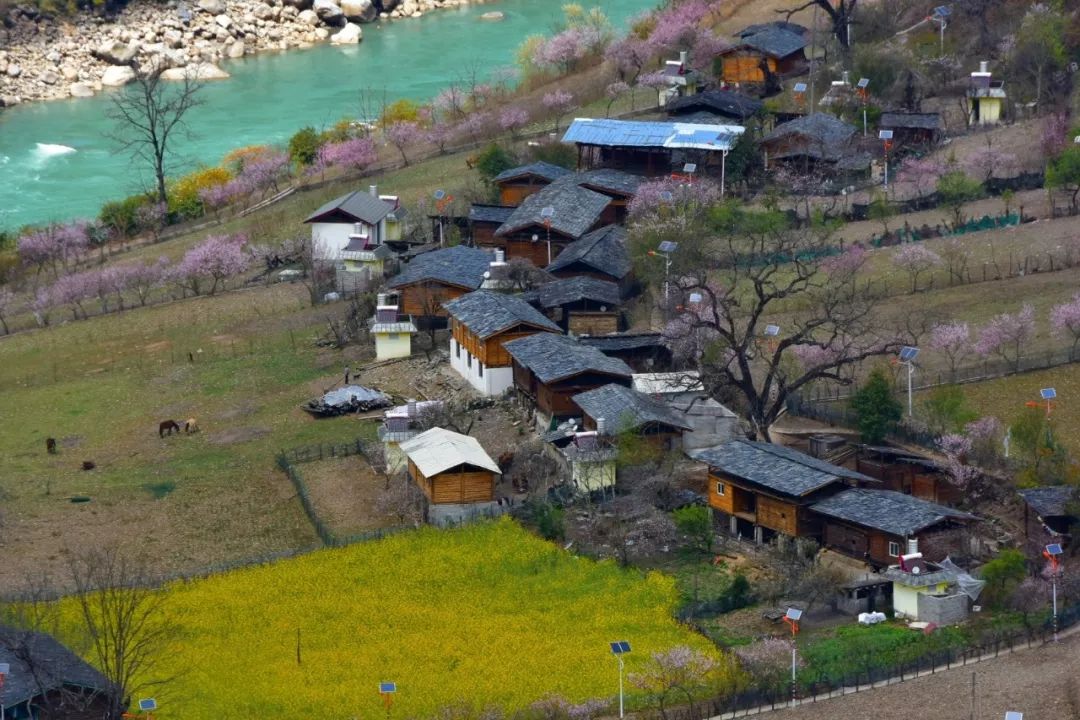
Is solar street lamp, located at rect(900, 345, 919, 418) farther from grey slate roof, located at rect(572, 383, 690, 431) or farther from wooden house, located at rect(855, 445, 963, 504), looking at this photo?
grey slate roof, located at rect(572, 383, 690, 431)

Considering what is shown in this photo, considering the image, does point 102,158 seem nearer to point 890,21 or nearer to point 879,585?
point 890,21

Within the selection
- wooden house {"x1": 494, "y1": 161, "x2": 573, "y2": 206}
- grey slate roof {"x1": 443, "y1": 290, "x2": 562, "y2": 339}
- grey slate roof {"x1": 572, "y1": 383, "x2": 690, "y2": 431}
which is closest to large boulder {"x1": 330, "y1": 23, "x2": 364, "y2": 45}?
wooden house {"x1": 494, "y1": 161, "x2": 573, "y2": 206}

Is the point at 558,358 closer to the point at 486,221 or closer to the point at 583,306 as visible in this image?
the point at 583,306

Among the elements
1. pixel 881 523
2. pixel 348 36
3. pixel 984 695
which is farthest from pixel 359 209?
pixel 348 36

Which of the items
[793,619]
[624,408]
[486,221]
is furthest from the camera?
[486,221]

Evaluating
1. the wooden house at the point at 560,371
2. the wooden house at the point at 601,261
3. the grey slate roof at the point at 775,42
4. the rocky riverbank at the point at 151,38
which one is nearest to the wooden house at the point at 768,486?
the wooden house at the point at 560,371
